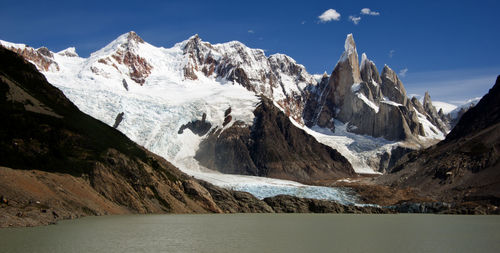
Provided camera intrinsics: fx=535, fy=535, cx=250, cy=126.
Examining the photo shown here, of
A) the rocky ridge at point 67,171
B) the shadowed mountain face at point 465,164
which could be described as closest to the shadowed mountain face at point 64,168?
the rocky ridge at point 67,171

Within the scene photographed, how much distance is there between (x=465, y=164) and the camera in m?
149

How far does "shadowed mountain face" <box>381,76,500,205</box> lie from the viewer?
13525cm

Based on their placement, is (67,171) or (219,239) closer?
(219,239)

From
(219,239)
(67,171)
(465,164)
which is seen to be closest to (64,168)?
(67,171)

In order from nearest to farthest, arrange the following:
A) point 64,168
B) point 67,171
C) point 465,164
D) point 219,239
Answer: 1. point 219,239
2. point 67,171
3. point 64,168
4. point 465,164

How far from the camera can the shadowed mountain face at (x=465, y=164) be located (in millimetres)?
135250

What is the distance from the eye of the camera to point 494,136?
500 feet

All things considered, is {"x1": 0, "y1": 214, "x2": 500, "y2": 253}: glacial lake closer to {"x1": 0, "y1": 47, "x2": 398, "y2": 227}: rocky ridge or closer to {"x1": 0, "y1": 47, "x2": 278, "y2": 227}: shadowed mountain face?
{"x1": 0, "y1": 47, "x2": 278, "y2": 227}: shadowed mountain face

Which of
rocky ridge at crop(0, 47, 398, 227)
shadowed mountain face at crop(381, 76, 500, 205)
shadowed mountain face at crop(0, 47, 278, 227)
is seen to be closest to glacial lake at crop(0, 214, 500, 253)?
shadowed mountain face at crop(0, 47, 278, 227)

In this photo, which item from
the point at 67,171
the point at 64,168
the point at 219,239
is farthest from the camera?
the point at 64,168

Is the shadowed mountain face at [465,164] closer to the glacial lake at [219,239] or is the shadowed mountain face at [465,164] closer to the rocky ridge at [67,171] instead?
the rocky ridge at [67,171]

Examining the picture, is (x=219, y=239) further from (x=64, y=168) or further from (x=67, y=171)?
(x=64, y=168)

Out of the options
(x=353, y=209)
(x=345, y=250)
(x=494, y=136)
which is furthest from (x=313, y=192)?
(x=345, y=250)

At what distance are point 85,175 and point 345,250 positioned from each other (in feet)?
164
